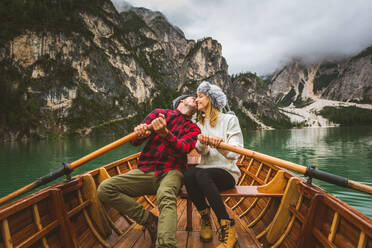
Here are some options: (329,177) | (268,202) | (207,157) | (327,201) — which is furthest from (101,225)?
(329,177)

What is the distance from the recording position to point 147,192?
2953 mm

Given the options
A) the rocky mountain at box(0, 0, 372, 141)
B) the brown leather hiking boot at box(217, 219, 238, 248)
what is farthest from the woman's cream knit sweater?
the rocky mountain at box(0, 0, 372, 141)

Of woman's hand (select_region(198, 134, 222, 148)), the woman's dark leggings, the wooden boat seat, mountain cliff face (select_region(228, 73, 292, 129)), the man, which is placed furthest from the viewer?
mountain cliff face (select_region(228, 73, 292, 129))

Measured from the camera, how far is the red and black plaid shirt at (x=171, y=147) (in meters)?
2.86

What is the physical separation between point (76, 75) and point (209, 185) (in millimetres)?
96968

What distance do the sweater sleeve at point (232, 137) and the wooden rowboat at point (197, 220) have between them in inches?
17.5

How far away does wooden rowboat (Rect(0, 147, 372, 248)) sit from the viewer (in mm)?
2141

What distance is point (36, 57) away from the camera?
79.9m

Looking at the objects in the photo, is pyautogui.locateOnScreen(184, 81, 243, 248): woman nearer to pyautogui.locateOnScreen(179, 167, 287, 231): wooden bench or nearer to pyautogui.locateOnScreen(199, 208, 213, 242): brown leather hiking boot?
pyautogui.locateOnScreen(199, 208, 213, 242): brown leather hiking boot

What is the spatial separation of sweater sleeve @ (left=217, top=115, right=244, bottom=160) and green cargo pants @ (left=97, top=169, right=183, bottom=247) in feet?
2.29

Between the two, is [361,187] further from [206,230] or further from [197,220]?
[197,220]

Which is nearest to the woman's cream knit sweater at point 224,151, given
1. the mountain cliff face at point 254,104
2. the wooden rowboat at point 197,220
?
the wooden rowboat at point 197,220

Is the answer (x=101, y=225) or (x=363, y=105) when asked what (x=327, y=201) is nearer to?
(x=101, y=225)

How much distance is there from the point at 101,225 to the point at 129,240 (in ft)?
1.58
